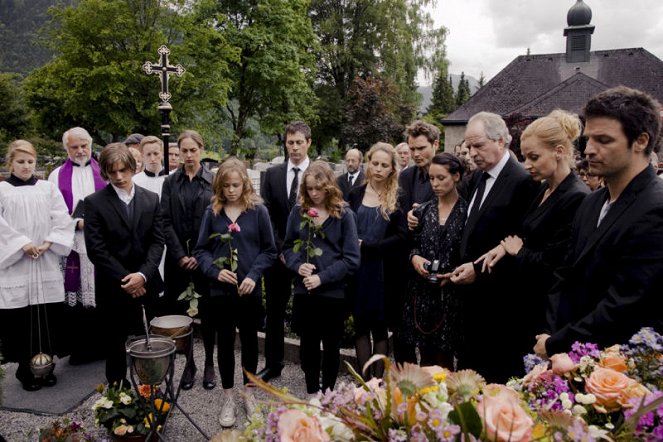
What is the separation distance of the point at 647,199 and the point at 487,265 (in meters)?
1.40

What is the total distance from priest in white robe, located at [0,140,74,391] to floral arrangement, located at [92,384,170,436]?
5.01 feet

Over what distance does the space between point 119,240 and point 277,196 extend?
1.54m

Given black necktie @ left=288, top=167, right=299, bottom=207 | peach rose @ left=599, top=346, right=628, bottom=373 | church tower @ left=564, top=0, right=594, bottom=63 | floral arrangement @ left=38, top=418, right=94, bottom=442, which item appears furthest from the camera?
church tower @ left=564, top=0, right=594, bottom=63

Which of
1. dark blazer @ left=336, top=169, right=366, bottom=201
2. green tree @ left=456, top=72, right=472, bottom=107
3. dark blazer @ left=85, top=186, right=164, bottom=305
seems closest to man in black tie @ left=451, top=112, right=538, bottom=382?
dark blazer @ left=336, top=169, right=366, bottom=201

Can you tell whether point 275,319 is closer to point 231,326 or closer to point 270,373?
point 270,373

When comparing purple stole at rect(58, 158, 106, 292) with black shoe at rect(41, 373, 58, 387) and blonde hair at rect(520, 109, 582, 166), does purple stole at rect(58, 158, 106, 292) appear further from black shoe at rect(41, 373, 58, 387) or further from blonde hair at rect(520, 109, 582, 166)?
blonde hair at rect(520, 109, 582, 166)

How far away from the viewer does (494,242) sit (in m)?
3.60

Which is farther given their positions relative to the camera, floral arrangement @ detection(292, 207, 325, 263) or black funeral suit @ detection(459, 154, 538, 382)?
floral arrangement @ detection(292, 207, 325, 263)

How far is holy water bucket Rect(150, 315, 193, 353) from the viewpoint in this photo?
4.06 metres

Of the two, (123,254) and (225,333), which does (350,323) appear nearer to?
(225,333)

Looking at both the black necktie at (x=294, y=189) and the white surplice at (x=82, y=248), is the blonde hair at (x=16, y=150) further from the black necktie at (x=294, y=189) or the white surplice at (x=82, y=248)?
the black necktie at (x=294, y=189)

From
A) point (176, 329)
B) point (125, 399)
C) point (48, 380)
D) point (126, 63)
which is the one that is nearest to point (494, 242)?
point (176, 329)

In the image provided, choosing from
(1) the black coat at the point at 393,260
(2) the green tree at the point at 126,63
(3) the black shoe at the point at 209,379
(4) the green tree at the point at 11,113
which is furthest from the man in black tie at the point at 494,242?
(4) the green tree at the point at 11,113

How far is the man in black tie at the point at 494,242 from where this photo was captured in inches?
139
